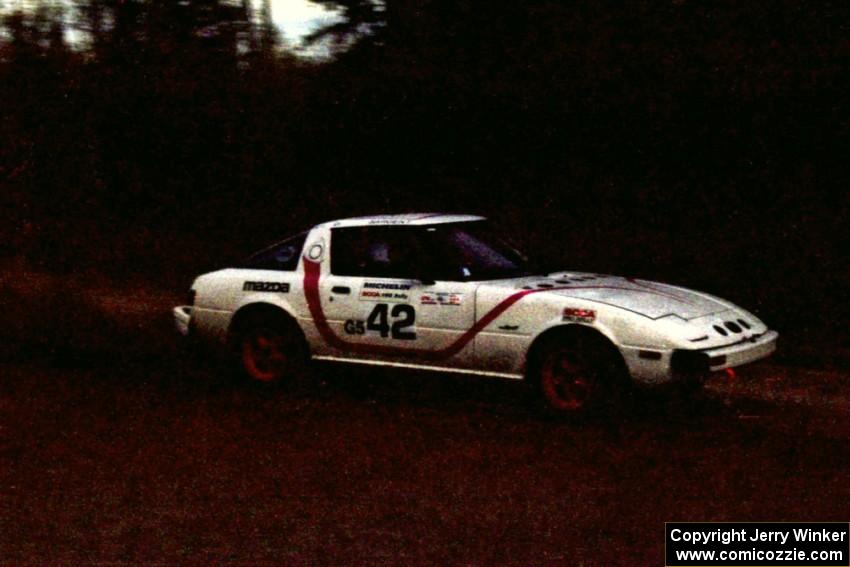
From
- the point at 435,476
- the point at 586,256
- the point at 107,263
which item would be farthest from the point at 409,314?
the point at 107,263

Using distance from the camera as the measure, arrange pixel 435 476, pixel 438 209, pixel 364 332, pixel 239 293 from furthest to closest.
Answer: pixel 438 209
pixel 239 293
pixel 364 332
pixel 435 476

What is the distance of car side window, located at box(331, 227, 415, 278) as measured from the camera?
9.23 metres

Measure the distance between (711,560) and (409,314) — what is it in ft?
13.5

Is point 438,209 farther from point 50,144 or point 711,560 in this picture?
point 711,560

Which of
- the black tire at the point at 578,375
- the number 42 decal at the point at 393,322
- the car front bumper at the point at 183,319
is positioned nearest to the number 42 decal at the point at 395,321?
the number 42 decal at the point at 393,322

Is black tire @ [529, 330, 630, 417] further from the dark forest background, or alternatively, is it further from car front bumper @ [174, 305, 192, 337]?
the dark forest background

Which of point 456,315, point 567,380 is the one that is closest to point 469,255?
point 456,315

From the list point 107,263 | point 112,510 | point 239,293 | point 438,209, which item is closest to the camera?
point 112,510

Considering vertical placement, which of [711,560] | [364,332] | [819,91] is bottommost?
[711,560]

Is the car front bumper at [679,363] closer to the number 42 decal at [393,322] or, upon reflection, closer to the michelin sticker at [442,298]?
the michelin sticker at [442,298]

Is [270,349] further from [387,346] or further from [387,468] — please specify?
[387,468]

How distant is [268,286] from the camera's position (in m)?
9.73

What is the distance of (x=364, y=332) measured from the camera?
924 cm

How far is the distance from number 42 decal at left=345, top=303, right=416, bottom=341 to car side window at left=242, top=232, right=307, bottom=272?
86cm
